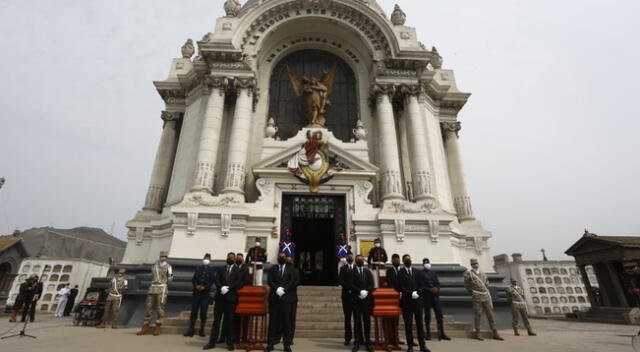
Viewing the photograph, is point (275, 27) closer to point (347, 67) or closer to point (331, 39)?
point (331, 39)

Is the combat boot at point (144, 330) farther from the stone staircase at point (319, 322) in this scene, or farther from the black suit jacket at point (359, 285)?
the black suit jacket at point (359, 285)

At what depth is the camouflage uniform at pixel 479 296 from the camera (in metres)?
9.60

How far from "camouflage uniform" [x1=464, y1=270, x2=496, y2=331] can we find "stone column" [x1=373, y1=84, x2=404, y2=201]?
19.5ft

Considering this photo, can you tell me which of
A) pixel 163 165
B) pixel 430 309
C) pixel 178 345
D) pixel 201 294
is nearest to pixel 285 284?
pixel 178 345

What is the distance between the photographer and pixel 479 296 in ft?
32.4

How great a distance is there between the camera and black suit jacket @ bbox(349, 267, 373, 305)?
7535mm

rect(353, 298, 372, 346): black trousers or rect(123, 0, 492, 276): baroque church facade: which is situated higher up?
rect(123, 0, 492, 276): baroque church facade

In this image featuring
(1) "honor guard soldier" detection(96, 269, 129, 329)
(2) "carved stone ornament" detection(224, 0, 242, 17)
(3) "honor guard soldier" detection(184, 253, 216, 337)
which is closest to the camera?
(3) "honor guard soldier" detection(184, 253, 216, 337)

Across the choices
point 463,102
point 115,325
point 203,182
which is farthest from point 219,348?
point 463,102

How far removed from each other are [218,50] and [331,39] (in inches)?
303

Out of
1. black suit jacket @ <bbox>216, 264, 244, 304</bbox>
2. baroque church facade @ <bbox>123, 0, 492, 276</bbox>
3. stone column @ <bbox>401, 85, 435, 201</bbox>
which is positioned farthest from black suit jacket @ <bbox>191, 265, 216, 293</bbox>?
stone column @ <bbox>401, 85, 435, 201</bbox>

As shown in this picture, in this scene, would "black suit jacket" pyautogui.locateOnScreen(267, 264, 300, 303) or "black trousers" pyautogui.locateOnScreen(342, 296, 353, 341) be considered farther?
"black trousers" pyautogui.locateOnScreen(342, 296, 353, 341)

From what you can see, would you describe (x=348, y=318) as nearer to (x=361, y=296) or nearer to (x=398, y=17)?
(x=361, y=296)

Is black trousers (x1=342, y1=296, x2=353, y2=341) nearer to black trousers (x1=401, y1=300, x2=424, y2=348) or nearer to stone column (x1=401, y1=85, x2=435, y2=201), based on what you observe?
black trousers (x1=401, y1=300, x2=424, y2=348)
